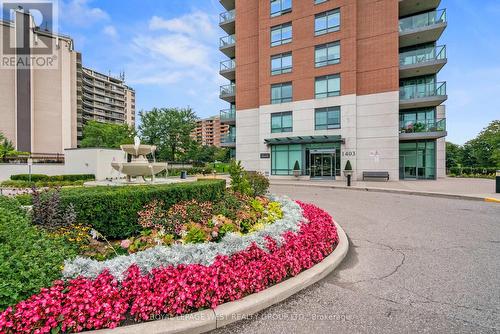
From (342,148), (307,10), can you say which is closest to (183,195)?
(342,148)

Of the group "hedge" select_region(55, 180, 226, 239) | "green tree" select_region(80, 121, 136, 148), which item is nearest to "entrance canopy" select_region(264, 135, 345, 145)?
"hedge" select_region(55, 180, 226, 239)

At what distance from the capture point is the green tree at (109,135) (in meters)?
45.8

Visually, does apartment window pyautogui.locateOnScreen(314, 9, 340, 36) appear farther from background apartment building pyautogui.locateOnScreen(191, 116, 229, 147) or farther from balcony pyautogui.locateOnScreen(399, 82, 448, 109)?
background apartment building pyautogui.locateOnScreen(191, 116, 229, 147)

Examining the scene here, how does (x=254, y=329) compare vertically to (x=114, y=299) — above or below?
below

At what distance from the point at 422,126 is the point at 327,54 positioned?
11478mm

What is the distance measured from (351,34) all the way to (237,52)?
1311cm

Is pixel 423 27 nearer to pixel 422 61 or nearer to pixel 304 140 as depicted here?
pixel 422 61

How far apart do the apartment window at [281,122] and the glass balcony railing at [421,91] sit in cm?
1082

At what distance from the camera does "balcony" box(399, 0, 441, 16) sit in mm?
25337

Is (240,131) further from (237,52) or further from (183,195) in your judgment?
(183,195)

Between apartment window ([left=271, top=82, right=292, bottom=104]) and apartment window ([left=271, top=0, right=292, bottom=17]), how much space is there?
793 cm

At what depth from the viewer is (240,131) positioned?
30812 millimetres

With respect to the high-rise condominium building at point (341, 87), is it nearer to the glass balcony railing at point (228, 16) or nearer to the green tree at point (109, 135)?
the glass balcony railing at point (228, 16)

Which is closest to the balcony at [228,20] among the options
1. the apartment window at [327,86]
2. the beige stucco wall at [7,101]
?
the apartment window at [327,86]
